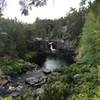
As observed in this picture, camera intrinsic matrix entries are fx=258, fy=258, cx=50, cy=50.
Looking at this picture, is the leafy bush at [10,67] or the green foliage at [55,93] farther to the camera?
the leafy bush at [10,67]

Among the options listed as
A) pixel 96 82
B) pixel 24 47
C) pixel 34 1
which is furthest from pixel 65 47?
pixel 34 1

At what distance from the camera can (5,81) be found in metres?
19.5

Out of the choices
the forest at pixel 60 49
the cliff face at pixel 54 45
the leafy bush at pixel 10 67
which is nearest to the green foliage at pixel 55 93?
the forest at pixel 60 49

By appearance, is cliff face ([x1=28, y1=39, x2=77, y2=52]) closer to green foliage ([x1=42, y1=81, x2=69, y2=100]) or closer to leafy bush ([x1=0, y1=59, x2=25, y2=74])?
leafy bush ([x1=0, y1=59, x2=25, y2=74])

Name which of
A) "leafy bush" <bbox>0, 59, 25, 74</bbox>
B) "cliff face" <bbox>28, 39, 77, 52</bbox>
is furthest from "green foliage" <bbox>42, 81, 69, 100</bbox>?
"cliff face" <bbox>28, 39, 77, 52</bbox>

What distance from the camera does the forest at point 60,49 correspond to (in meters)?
12.6

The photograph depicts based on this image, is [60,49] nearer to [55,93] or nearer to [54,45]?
[54,45]

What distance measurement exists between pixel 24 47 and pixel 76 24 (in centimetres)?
985

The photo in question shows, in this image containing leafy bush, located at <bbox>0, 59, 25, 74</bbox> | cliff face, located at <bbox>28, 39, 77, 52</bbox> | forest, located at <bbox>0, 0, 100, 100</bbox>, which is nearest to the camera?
forest, located at <bbox>0, 0, 100, 100</bbox>

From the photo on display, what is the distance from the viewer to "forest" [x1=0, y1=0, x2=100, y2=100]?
12.6 m

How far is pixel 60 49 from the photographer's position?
4919 cm

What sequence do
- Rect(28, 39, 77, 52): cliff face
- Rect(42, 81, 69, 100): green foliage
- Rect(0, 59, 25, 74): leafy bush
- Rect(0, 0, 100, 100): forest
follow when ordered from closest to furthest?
Rect(42, 81, 69, 100): green foliage < Rect(0, 0, 100, 100): forest < Rect(0, 59, 25, 74): leafy bush < Rect(28, 39, 77, 52): cliff face

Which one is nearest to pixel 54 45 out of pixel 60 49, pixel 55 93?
pixel 60 49

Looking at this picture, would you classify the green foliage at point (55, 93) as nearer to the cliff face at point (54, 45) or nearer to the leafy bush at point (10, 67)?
the leafy bush at point (10, 67)
